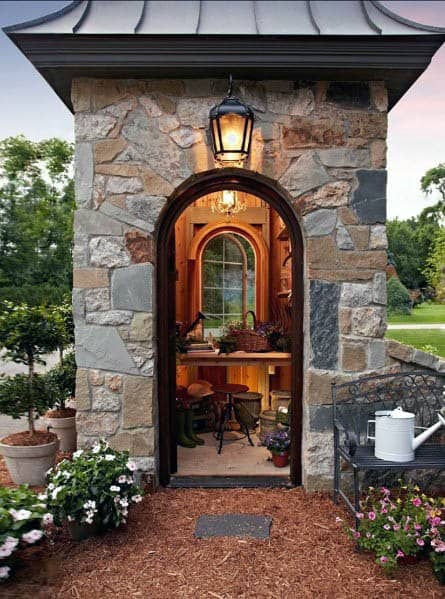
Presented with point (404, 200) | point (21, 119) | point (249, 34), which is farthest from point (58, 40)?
point (404, 200)

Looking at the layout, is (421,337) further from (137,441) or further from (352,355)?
(137,441)

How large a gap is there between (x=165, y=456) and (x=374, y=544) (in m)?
1.66

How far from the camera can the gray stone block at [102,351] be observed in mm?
3457

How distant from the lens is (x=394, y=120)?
15133 mm

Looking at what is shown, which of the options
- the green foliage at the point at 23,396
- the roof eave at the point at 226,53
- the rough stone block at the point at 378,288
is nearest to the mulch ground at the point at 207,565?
the green foliage at the point at 23,396

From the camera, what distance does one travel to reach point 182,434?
Result: 184 inches

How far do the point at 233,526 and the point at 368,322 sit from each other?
1651mm

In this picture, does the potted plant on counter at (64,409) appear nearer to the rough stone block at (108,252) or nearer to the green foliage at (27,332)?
the green foliage at (27,332)

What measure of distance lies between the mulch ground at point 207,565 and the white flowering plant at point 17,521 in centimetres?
19

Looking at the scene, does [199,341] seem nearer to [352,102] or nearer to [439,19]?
[352,102]

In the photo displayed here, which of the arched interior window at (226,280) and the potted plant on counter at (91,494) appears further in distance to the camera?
the arched interior window at (226,280)

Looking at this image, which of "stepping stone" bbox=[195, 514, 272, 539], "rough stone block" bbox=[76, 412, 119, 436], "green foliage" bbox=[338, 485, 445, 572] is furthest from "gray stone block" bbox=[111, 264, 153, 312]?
"green foliage" bbox=[338, 485, 445, 572]

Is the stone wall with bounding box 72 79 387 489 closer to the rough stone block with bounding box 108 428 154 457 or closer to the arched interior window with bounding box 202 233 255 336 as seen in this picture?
the rough stone block with bounding box 108 428 154 457

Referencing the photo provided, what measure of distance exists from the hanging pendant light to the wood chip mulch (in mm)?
3479
